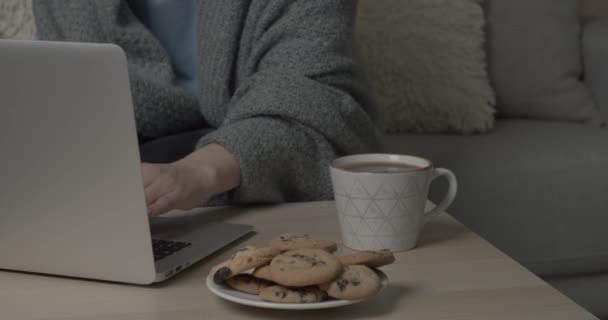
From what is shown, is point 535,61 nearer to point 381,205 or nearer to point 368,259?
point 381,205

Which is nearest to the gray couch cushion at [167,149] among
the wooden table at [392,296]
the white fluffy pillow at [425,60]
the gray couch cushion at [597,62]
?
the wooden table at [392,296]

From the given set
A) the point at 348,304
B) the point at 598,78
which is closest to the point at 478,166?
the point at 598,78

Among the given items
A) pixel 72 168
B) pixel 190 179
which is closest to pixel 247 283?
pixel 72 168

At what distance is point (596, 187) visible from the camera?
1.49 meters

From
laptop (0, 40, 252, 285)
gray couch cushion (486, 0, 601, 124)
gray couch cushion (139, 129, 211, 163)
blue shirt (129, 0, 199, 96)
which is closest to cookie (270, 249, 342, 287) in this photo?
laptop (0, 40, 252, 285)

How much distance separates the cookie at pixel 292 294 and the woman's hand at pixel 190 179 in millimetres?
268

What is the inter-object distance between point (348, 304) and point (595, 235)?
1.05 meters

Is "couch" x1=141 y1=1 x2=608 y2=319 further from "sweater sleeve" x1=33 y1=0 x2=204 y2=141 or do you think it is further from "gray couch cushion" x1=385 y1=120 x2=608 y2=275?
"sweater sleeve" x1=33 y1=0 x2=204 y2=141

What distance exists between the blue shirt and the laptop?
658 millimetres

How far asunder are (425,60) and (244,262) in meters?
1.18

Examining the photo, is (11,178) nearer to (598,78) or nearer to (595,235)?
(595,235)

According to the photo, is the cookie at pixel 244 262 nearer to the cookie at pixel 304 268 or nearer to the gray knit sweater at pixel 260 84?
the cookie at pixel 304 268

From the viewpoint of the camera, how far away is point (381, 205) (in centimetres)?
72

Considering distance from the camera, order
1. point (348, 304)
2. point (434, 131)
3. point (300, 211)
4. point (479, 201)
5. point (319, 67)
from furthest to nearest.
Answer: point (434, 131) < point (479, 201) < point (319, 67) < point (300, 211) < point (348, 304)
